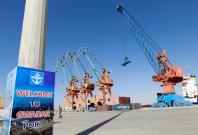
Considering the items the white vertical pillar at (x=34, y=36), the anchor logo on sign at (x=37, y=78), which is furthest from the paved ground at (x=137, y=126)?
the white vertical pillar at (x=34, y=36)

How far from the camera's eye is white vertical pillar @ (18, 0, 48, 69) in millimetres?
11544

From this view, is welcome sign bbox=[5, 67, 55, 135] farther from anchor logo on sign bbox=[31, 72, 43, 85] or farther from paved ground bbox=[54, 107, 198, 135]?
paved ground bbox=[54, 107, 198, 135]

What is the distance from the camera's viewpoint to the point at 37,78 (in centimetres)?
1033

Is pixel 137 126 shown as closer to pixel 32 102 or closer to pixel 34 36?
pixel 32 102

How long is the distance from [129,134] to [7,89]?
8.39m

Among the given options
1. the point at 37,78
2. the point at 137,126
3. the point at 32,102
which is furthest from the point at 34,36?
the point at 137,126

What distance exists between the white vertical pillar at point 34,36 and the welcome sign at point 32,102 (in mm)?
1443

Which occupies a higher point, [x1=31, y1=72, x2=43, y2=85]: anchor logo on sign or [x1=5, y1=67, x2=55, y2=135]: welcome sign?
[x1=31, y1=72, x2=43, y2=85]: anchor logo on sign

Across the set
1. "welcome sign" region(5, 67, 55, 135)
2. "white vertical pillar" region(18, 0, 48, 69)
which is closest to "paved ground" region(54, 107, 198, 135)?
"welcome sign" region(5, 67, 55, 135)

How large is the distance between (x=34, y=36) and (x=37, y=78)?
9.15 feet

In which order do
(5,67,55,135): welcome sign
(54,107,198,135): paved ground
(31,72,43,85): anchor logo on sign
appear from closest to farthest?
(5,67,55,135): welcome sign, (31,72,43,85): anchor logo on sign, (54,107,198,135): paved ground

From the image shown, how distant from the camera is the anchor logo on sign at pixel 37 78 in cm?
1019

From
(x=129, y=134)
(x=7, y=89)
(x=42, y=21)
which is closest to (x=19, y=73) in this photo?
(x=7, y=89)

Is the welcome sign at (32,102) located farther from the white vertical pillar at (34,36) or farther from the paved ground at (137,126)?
the paved ground at (137,126)
